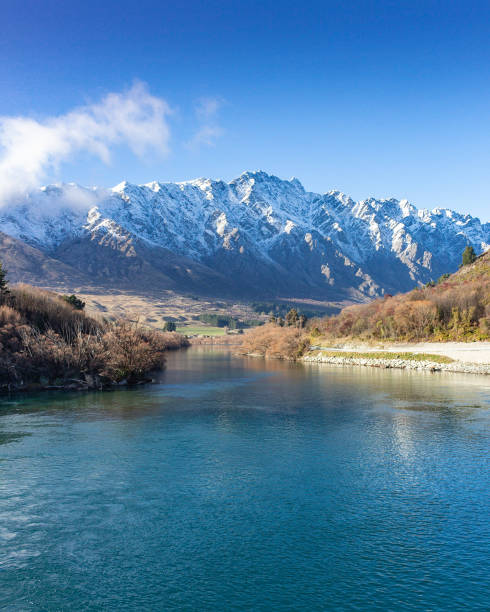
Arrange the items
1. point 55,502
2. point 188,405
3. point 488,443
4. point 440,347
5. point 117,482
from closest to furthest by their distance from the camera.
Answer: point 55,502 < point 117,482 < point 488,443 < point 188,405 < point 440,347

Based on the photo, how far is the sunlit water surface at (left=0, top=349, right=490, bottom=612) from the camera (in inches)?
786

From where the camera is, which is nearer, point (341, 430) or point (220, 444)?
point (220, 444)

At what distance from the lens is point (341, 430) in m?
47.8

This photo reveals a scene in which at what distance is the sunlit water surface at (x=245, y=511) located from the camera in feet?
65.5

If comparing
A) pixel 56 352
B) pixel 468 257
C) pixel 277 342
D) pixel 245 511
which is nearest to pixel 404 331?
pixel 277 342

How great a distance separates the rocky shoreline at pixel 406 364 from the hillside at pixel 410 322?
1316 centimetres

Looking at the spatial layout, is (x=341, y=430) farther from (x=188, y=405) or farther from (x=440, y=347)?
(x=440, y=347)

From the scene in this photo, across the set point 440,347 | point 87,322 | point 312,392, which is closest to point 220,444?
point 312,392

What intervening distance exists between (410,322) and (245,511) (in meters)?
111

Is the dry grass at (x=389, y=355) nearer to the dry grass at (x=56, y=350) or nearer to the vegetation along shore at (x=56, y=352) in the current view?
the dry grass at (x=56, y=350)

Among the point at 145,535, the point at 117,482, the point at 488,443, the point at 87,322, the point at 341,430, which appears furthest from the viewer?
the point at 87,322

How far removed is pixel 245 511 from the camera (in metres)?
27.7

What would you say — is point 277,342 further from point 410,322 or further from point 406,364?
point 406,364

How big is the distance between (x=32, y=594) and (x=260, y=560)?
9.22 metres
